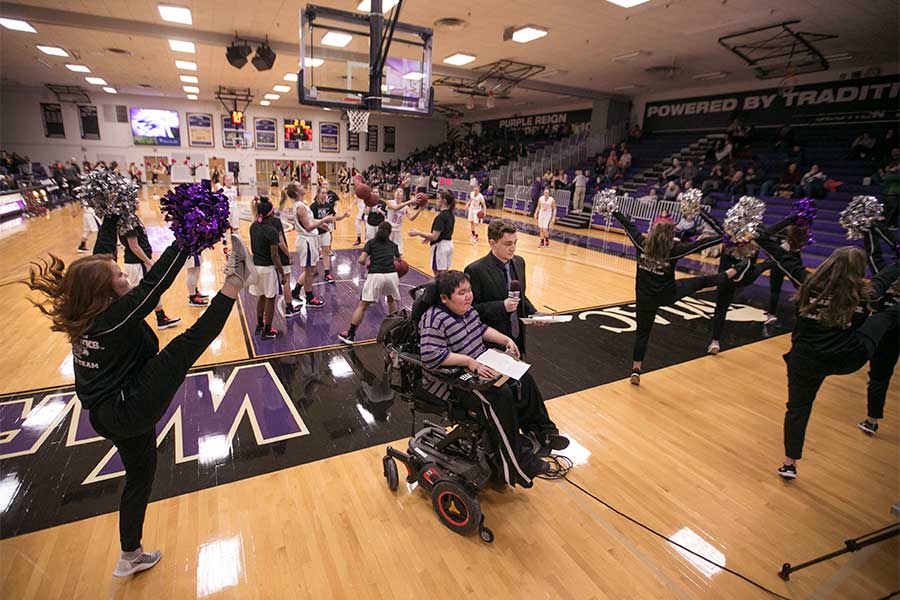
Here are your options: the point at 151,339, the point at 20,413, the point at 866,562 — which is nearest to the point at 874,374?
the point at 866,562

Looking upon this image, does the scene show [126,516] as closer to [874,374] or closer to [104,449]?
[104,449]

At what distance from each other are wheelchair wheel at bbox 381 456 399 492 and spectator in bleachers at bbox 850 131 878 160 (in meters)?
16.5

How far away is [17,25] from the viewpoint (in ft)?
36.0

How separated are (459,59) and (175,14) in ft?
24.4

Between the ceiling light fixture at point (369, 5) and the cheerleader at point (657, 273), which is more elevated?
the ceiling light fixture at point (369, 5)

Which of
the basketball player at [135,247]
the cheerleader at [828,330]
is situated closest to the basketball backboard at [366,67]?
the basketball player at [135,247]

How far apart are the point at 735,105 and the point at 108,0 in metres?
19.4

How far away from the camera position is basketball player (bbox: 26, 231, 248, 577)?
1.89 meters

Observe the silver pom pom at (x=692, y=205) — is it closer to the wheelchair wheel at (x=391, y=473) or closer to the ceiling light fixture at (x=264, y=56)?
the wheelchair wheel at (x=391, y=473)

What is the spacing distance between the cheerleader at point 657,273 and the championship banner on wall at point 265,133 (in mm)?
29635

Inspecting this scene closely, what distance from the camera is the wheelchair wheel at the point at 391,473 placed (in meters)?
3.00

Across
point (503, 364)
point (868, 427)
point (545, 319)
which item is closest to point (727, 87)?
point (868, 427)

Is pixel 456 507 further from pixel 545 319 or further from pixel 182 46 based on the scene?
pixel 182 46

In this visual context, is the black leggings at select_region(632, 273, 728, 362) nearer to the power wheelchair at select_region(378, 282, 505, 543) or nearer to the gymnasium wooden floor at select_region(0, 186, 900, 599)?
the gymnasium wooden floor at select_region(0, 186, 900, 599)
